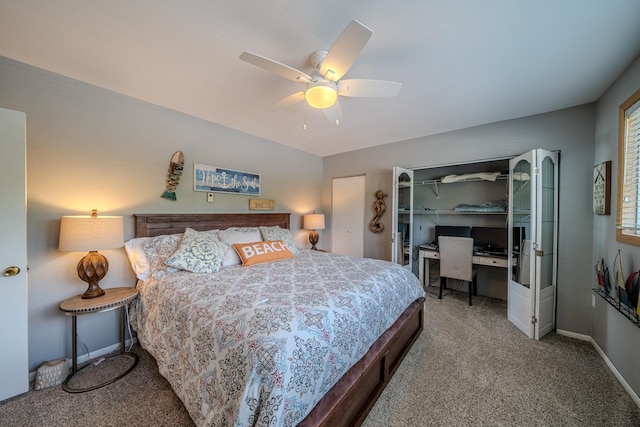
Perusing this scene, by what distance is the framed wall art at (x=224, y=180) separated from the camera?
112 inches

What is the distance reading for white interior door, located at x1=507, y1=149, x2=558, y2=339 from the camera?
93.9 inches

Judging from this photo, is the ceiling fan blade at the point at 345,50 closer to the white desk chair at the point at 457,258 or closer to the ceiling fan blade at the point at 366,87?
the ceiling fan blade at the point at 366,87

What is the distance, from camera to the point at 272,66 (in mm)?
1426

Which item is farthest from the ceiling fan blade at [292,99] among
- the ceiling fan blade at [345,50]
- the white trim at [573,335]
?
the white trim at [573,335]

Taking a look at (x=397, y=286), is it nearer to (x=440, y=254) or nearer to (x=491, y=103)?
(x=440, y=254)

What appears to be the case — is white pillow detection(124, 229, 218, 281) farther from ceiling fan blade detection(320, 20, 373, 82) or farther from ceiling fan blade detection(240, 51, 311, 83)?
ceiling fan blade detection(320, 20, 373, 82)

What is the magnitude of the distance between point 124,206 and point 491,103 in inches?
152

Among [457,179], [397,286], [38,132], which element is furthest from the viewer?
[457,179]

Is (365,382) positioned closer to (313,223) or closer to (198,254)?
(198,254)

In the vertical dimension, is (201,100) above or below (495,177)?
above

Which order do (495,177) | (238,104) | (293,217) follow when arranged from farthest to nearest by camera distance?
1. (293,217)
2. (495,177)
3. (238,104)

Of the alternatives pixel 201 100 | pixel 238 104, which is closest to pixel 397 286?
pixel 238 104

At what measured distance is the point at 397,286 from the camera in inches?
79.7

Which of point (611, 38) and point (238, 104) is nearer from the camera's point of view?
point (611, 38)
